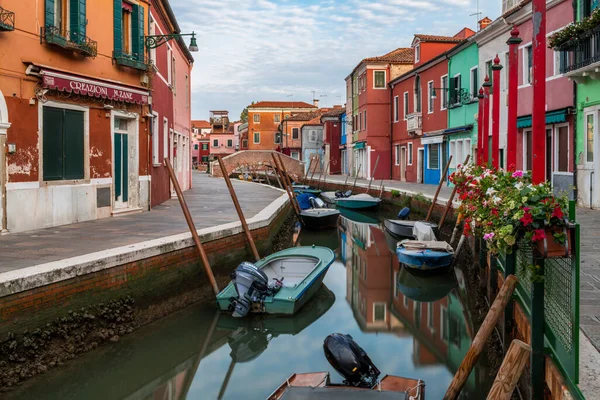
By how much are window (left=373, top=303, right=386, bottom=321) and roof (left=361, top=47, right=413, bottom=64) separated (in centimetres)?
2484

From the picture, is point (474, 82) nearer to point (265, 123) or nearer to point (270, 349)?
point (270, 349)

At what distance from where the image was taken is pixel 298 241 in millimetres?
17297

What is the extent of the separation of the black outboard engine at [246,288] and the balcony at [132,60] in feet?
19.3

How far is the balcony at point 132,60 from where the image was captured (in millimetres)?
11812

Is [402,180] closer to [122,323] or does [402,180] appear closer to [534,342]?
[122,323]

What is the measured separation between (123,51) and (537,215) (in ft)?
33.4

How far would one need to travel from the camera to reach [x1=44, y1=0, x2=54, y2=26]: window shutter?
31.8 feet

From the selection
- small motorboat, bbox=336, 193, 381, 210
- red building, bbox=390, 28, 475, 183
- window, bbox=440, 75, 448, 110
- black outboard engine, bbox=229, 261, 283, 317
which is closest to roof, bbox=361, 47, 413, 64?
red building, bbox=390, 28, 475, 183

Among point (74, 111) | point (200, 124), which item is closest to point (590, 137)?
point (74, 111)

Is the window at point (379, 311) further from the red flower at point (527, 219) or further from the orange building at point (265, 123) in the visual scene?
the orange building at point (265, 123)

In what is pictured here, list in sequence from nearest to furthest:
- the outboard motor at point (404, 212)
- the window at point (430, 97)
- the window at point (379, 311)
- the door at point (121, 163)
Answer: the window at point (379, 311)
the door at point (121, 163)
the outboard motor at point (404, 212)
the window at point (430, 97)

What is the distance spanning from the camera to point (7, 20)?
8859 mm

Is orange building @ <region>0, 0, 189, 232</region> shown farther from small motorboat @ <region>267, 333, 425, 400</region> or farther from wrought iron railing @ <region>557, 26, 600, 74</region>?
wrought iron railing @ <region>557, 26, 600, 74</region>

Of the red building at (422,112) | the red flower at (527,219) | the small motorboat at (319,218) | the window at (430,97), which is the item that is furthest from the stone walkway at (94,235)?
the window at (430,97)
